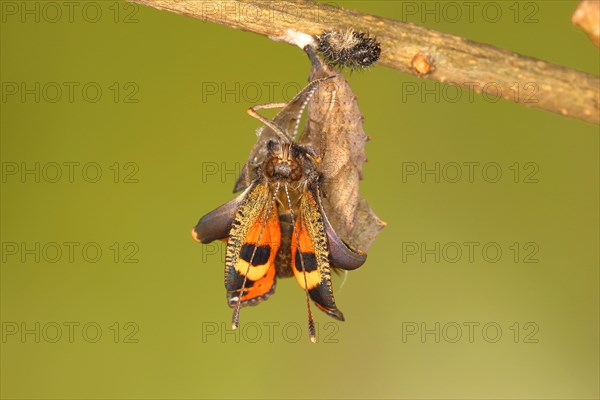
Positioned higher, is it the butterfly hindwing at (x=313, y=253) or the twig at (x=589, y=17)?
the twig at (x=589, y=17)

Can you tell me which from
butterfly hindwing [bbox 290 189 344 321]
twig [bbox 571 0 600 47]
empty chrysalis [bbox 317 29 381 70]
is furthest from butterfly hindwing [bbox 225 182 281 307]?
twig [bbox 571 0 600 47]

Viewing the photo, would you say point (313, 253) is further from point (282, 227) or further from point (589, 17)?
point (589, 17)

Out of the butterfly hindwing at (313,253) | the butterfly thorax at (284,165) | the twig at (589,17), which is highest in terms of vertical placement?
the twig at (589,17)

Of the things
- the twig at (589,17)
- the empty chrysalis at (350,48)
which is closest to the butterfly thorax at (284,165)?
the empty chrysalis at (350,48)

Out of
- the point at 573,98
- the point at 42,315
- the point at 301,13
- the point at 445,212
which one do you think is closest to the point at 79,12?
the point at 42,315

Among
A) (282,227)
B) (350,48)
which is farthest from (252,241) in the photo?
(350,48)

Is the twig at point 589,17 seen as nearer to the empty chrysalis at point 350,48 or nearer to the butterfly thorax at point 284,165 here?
the empty chrysalis at point 350,48

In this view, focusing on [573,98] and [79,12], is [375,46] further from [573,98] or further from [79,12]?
[79,12]

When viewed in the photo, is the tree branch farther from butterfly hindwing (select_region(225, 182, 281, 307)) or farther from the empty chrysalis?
butterfly hindwing (select_region(225, 182, 281, 307))
